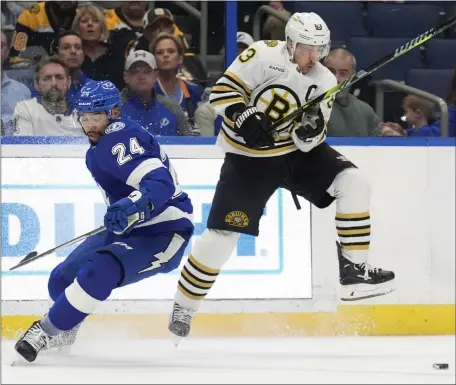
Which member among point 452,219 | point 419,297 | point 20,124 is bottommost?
point 419,297

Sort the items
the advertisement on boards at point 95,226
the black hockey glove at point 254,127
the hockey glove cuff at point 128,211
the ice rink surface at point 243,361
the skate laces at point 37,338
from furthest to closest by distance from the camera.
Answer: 1. the advertisement on boards at point 95,226
2. the black hockey glove at point 254,127
3. the skate laces at point 37,338
4. the hockey glove cuff at point 128,211
5. the ice rink surface at point 243,361

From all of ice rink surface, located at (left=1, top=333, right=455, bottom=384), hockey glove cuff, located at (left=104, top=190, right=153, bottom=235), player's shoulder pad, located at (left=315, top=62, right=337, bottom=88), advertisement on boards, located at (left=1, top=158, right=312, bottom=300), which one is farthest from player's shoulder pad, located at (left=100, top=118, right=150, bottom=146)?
advertisement on boards, located at (left=1, top=158, right=312, bottom=300)

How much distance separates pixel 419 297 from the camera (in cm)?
Result: 513

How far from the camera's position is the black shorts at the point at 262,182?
13.7 feet

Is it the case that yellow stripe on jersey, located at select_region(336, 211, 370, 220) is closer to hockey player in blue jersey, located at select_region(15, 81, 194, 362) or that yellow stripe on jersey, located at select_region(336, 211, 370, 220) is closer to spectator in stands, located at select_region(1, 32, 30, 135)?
hockey player in blue jersey, located at select_region(15, 81, 194, 362)

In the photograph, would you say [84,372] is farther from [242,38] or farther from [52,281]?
[242,38]

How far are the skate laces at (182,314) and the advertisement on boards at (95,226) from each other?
2.29 ft

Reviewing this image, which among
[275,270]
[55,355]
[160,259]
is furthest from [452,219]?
[55,355]

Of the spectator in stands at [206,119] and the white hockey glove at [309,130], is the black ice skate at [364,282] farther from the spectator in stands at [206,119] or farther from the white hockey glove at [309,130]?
the spectator in stands at [206,119]

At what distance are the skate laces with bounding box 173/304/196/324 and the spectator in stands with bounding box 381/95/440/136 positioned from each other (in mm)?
1512

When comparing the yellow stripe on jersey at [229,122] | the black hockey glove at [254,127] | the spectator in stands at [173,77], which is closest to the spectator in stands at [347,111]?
the spectator in stands at [173,77]

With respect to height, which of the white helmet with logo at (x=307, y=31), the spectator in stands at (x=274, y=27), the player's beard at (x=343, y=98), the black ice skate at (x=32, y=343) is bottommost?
the black ice skate at (x=32, y=343)

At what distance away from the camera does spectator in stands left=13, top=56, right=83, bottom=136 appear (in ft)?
16.7

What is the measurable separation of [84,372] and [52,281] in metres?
0.58
